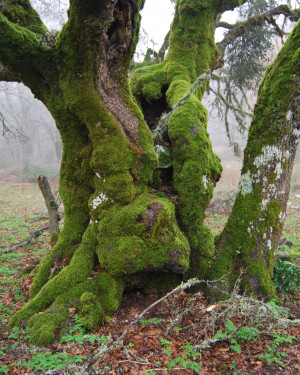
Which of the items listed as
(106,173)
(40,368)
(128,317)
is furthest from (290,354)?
(106,173)

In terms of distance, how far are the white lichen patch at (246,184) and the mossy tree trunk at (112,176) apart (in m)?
0.03

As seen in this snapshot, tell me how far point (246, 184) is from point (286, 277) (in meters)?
1.91

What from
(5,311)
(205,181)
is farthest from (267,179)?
(5,311)

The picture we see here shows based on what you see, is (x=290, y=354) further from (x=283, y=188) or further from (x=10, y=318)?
(x=10, y=318)

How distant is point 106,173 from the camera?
4.30 meters

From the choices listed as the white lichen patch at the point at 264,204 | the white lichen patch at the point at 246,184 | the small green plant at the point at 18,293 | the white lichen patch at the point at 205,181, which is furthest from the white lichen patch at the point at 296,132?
the small green plant at the point at 18,293

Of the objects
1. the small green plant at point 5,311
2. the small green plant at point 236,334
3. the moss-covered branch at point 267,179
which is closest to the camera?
the small green plant at point 236,334

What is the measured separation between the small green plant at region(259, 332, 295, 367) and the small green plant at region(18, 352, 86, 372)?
2.17 meters

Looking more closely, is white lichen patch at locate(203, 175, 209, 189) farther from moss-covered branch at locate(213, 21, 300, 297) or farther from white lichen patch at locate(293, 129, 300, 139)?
white lichen patch at locate(293, 129, 300, 139)

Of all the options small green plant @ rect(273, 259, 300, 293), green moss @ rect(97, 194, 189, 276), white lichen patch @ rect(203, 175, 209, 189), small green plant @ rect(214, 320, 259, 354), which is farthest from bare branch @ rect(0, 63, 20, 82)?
small green plant @ rect(273, 259, 300, 293)

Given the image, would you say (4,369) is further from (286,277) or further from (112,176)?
(286,277)

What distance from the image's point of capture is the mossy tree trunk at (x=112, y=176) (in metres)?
3.80

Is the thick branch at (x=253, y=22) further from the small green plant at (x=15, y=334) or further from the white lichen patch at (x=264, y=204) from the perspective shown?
the small green plant at (x=15, y=334)

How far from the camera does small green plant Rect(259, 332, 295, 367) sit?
3.05 m
